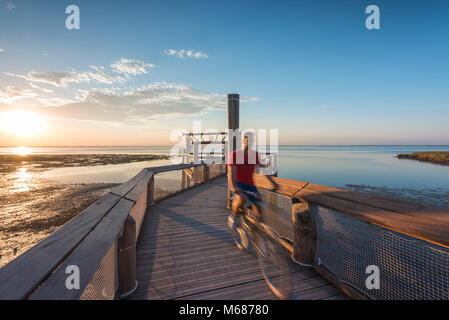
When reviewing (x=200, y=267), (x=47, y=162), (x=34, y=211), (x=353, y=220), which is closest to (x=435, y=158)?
(x=353, y=220)

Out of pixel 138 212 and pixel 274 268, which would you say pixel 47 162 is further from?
pixel 274 268

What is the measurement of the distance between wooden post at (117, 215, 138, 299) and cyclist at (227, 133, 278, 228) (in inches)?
67.1

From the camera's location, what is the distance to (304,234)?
9.57ft

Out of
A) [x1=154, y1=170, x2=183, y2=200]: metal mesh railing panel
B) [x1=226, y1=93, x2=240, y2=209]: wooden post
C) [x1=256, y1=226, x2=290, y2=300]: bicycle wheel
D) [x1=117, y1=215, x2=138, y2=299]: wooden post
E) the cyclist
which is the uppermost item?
[x1=226, y1=93, x2=240, y2=209]: wooden post

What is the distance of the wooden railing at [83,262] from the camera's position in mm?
1001

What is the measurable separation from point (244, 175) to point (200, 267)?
1584mm

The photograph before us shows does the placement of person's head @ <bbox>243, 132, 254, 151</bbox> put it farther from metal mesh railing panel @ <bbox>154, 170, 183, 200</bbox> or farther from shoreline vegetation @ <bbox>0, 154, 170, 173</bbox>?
shoreline vegetation @ <bbox>0, 154, 170, 173</bbox>

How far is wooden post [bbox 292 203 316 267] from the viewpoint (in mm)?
2863

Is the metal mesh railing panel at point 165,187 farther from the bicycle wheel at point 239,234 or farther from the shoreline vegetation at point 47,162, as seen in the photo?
the shoreline vegetation at point 47,162

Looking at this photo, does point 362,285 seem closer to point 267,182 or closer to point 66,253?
point 267,182

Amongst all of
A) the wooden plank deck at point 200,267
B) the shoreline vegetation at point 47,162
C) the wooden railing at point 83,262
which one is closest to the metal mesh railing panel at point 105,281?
the wooden railing at point 83,262

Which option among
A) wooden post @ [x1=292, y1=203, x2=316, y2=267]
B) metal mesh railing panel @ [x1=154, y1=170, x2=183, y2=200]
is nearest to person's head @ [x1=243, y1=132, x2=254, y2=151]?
wooden post @ [x1=292, y1=203, x2=316, y2=267]

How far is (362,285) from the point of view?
2.47 metres

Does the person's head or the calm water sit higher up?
the person's head
